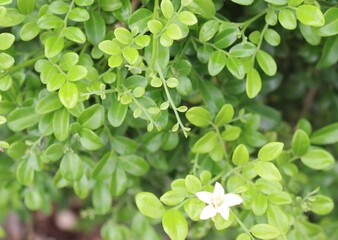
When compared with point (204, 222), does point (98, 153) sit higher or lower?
higher

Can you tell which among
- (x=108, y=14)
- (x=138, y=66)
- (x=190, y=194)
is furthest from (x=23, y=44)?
(x=190, y=194)

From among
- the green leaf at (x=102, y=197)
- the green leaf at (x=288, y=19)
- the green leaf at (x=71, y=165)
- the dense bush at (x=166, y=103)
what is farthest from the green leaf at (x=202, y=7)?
the green leaf at (x=102, y=197)

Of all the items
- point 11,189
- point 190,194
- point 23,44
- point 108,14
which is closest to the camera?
point 190,194

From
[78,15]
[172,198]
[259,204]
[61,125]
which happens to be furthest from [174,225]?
[78,15]

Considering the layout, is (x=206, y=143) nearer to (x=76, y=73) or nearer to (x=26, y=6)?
(x=76, y=73)

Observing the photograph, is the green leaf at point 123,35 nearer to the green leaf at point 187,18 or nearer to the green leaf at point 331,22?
the green leaf at point 187,18

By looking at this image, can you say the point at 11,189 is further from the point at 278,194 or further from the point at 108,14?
the point at 278,194

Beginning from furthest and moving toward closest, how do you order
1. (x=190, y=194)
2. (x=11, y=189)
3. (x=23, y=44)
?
(x=11, y=189) → (x=23, y=44) → (x=190, y=194)
